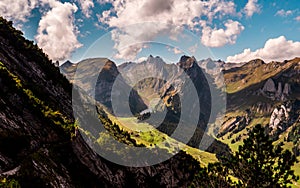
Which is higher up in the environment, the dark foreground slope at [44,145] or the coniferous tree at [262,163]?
the dark foreground slope at [44,145]

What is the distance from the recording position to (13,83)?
6094 cm

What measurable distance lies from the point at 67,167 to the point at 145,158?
4201cm

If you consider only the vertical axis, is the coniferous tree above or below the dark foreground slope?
below

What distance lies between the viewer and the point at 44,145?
50250mm

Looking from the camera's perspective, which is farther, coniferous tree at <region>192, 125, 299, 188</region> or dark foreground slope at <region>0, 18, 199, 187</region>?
coniferous tree at <region>192, 125, 299, 188</region>

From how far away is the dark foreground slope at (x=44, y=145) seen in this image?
3966 centimetres

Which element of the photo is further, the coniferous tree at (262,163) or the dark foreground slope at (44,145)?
the coniferous tree at (262,163)

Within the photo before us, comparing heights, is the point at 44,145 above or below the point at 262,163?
above

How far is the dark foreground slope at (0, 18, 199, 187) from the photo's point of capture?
3966 cm

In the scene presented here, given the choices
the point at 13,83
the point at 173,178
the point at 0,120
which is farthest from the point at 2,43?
the point at 173,178

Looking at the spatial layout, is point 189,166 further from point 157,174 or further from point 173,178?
point 157,174

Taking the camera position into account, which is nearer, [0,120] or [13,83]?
[0,120]

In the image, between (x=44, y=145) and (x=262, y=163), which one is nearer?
(x=262, y=163)

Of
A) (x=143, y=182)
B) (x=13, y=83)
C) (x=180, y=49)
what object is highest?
(x=13, y=83)
